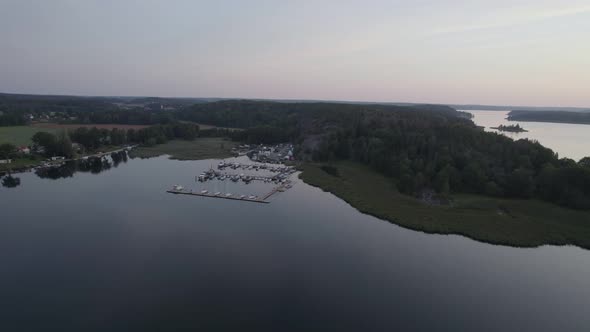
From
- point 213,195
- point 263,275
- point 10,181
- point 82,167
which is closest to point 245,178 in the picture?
point 213,195

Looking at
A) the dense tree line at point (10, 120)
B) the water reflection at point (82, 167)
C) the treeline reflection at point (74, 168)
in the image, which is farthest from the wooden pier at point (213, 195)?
the dense tree line at point (10, 120)

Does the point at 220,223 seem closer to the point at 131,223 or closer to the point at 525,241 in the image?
the point at 131,223

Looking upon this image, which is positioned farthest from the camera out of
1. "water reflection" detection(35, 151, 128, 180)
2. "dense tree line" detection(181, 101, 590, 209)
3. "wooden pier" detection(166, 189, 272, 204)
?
"water reflection" detection(35, 151, 128, 180)

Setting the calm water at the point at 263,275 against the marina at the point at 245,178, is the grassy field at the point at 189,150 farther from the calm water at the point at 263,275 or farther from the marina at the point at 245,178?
the calm water at the point at 263,275

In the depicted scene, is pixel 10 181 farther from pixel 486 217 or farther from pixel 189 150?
pixel 486 217

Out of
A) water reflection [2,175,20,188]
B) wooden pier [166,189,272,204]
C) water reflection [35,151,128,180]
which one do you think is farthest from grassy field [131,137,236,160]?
wooden pier [166,189,272,204]

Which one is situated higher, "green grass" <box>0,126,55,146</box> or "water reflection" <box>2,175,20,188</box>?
"green grass" <box>0,126,55,146</box>

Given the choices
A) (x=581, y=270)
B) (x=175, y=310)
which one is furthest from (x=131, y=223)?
(x=581, y=270)

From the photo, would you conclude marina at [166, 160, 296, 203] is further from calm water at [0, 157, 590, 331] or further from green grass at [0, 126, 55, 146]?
green grass at [0, 126, 55, 146]
